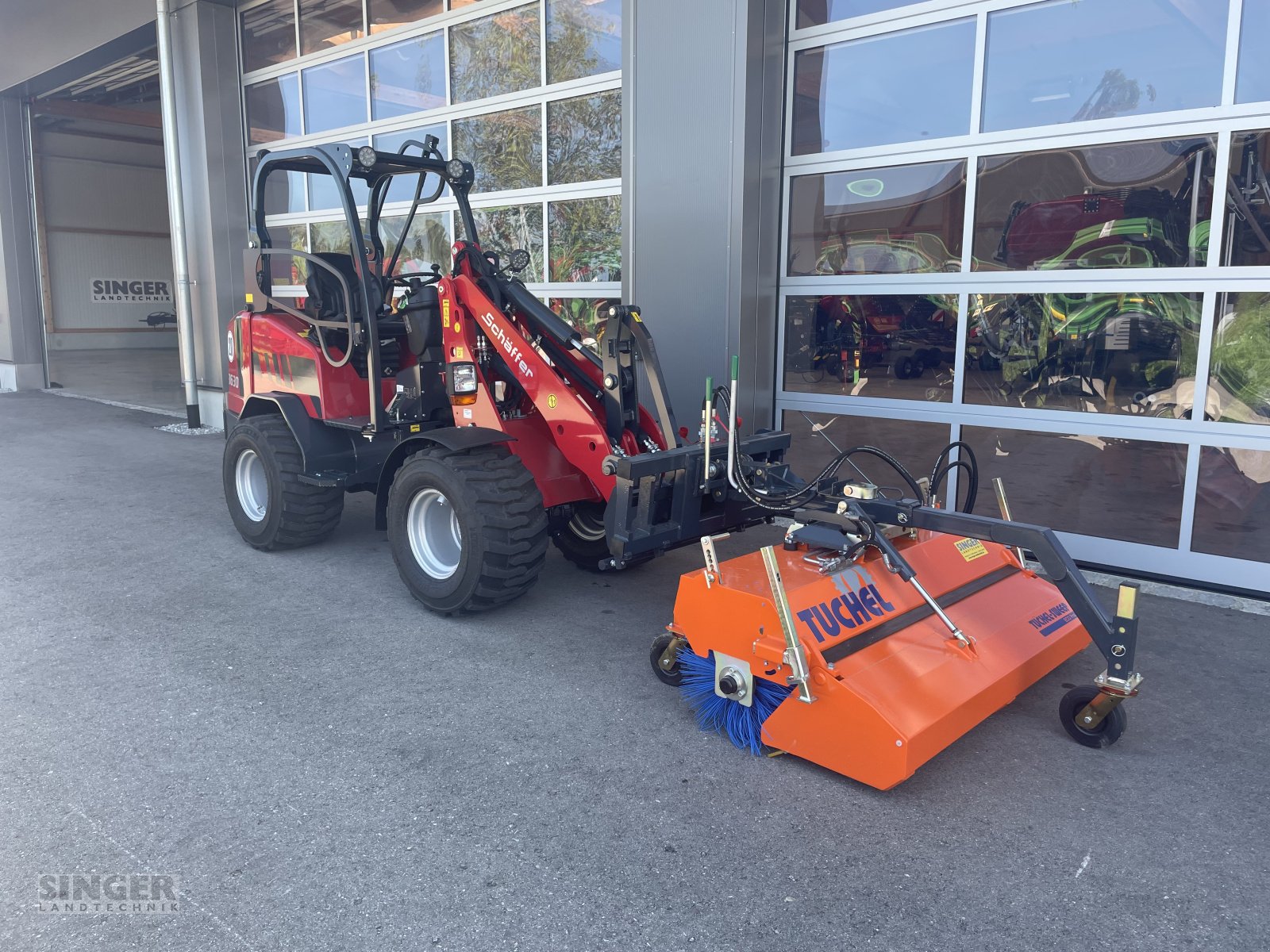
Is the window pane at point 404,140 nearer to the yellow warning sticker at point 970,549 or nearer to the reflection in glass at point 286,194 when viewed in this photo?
the reflection in glass at point 286,194

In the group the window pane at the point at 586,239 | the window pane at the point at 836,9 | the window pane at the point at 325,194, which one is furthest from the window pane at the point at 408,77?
the window pane at the point at 836,9

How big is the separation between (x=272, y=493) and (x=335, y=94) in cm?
662

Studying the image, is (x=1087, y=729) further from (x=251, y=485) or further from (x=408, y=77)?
(x=408, y=77)

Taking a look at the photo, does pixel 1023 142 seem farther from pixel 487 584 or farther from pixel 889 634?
pixel 487 584

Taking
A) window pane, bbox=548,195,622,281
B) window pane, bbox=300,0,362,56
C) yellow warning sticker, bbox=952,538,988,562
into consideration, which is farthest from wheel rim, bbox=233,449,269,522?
window pane, bbox=300,0,362,56

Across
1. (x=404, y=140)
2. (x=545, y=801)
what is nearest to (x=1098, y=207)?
(x=545, y=801)

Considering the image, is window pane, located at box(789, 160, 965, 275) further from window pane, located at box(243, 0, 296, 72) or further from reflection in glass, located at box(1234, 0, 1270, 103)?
window pane, located at box(243, 0, 296, 72)

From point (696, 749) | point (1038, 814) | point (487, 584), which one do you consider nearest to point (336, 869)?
point (696, 749)

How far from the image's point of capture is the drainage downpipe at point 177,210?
11.3 m

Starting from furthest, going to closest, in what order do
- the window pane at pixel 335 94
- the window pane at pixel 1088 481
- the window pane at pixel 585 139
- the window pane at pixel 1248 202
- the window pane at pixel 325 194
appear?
the window pane at pixel 325 194 → the window pane at pixel 335 94 → the window pane at pixel 585 139 → the window pane at pixel 1088 481 → the window pane at pixel 1248 202

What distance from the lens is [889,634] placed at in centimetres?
352

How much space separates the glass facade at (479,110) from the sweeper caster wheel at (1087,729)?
17.8 ft

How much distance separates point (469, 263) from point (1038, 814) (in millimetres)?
3939

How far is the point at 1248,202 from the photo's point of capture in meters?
5.19
